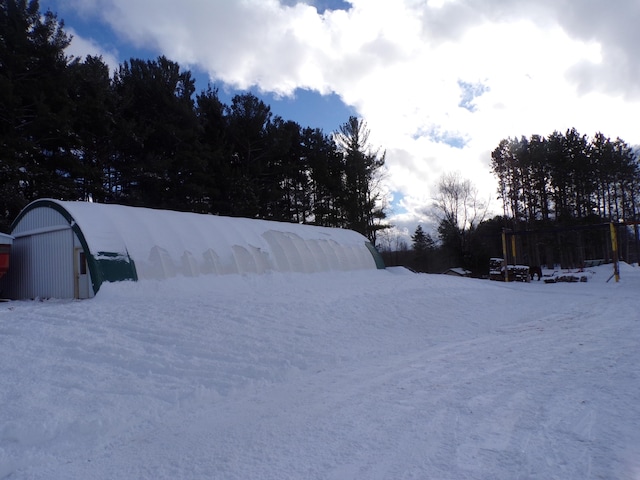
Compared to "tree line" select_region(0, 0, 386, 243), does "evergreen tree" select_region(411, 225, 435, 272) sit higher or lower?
lower

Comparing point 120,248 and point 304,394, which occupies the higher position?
point 120,248

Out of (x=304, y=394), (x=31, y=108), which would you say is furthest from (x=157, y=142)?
(x=304, y=394)

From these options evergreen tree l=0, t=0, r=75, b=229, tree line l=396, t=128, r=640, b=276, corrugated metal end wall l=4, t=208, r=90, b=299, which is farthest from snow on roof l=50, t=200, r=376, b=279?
tree line l=396, t=128, r=640, b=276

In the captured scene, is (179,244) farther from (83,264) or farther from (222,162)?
(222,162)

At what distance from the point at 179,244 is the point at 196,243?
0.69m

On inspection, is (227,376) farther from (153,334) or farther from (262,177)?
(262,177)

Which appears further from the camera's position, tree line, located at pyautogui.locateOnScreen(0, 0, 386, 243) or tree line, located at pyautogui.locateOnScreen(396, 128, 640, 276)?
tree line, located at pyautogui.locateOnScreen(396, 128, 640, 276)

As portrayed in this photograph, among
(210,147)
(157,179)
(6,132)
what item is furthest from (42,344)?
(210,147)

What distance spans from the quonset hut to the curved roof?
0.03m

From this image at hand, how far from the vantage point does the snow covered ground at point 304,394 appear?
3598mm

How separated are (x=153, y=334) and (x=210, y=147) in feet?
73.5

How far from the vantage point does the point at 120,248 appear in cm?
1288

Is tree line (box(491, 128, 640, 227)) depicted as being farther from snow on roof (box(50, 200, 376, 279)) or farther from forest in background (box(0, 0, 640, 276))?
snow on roof (box(50, 200, 376, 279))

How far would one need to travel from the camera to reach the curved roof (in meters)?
12.7
